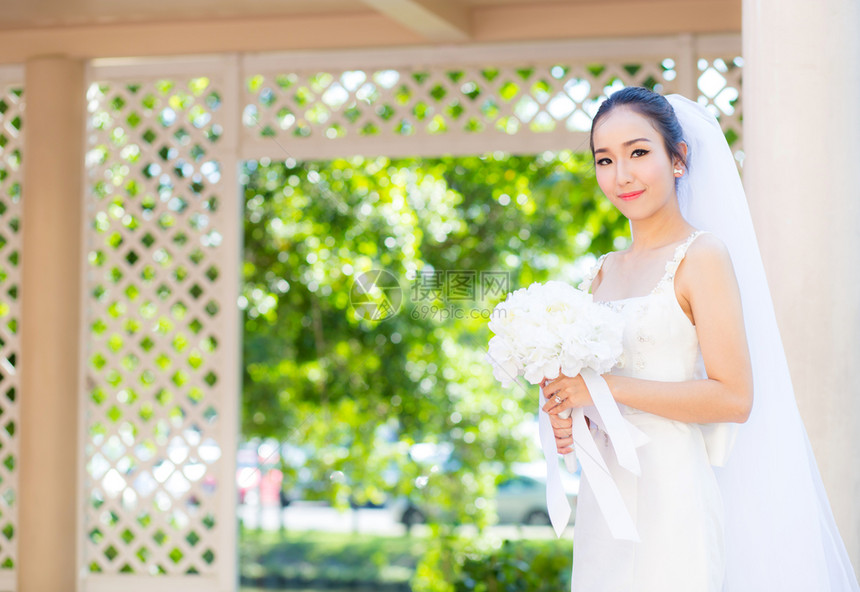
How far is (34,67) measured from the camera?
4789 millimetres

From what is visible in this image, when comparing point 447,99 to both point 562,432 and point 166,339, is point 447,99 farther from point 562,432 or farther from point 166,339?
point 562,432

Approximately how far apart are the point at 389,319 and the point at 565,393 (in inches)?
265

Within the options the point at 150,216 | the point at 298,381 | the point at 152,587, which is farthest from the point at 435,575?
the point at 150,216

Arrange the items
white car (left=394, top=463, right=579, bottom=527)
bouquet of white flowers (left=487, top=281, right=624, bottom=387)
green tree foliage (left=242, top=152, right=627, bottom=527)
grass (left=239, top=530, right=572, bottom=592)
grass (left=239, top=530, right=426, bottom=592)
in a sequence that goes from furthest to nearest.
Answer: white car (left=394, top=463, right=579, bottom=527) < grass (left=239, top=530, right=426, bottom=592) < grass (left=239, top=530, right=572, bottom=592) < green tree foliage (left=242, top=152, right=627, bottom=527) < bouquet of white flowers (left=487, top=281, right=624, bottom=387)

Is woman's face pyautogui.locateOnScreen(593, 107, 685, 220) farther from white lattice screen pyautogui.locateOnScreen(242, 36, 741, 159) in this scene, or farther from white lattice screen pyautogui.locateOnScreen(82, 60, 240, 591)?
white lattice screen pyautogui.locateOnScreen(82, 60, 240, 591)

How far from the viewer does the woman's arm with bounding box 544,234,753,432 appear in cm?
168

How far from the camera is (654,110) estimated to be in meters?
1.81

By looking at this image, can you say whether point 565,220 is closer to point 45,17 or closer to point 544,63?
point 544,63

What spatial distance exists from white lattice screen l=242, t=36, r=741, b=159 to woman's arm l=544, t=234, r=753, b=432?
2.80 metres

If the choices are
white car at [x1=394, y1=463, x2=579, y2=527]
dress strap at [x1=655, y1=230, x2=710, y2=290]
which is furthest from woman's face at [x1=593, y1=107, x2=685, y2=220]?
white car at [x1=394, y1=463, x2=579, y2=527]

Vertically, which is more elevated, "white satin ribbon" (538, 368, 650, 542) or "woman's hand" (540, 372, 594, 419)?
"woman's hand" (540, 372, 594, 419)

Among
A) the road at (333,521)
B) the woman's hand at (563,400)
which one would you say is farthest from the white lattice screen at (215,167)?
the road at (333,521)

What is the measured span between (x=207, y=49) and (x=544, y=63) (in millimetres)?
1746

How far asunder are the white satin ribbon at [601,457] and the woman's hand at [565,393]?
2cm
